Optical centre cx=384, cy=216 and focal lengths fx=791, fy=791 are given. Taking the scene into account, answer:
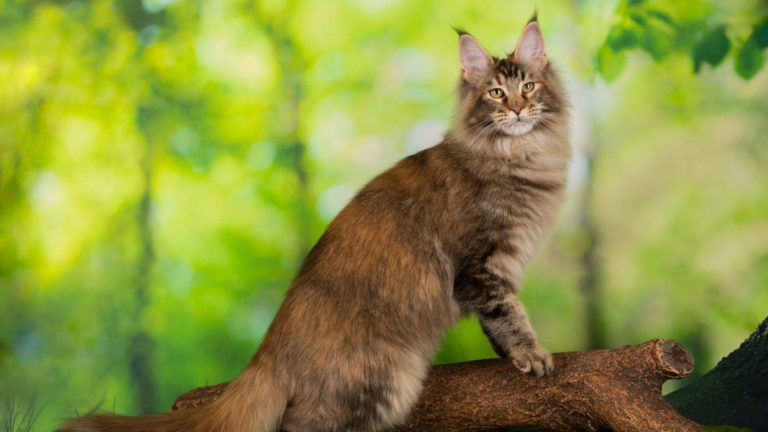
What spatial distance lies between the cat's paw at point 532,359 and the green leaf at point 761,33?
10.2ft

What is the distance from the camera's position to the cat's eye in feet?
13.0

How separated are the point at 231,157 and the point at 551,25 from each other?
2.51 meters

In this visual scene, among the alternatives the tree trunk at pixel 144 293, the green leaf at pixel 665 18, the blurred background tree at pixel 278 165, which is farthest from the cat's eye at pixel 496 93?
the tree trunk at pixel 144 293

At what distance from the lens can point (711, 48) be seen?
5.48 metres

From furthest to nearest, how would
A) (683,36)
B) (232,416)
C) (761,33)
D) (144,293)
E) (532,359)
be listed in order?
1. (144,293)
2. (683,36)
3. (761,33)
4. (532,359)
5. (232,416)

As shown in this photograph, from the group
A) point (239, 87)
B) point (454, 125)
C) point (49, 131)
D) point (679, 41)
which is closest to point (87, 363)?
point (49, 131)

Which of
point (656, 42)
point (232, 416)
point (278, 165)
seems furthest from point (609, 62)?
point (232, 416)

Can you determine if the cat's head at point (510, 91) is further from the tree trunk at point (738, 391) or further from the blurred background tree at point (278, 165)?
the tree trunk at point (738, 391)

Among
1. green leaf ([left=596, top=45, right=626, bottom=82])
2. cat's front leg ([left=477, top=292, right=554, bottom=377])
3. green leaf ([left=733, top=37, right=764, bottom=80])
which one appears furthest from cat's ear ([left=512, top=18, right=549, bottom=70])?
green leaf ([left=733, top=37, right=764, bottom=80])

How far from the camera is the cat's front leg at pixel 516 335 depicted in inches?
144

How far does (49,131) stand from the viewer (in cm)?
586

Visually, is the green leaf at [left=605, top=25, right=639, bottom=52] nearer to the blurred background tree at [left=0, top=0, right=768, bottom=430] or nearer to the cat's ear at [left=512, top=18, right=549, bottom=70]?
the blurred background tree at [left=0, top=0, right=768, bottom=430]

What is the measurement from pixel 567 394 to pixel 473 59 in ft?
5.70

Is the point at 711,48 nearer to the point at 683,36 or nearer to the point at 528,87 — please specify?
the point at 683,36
